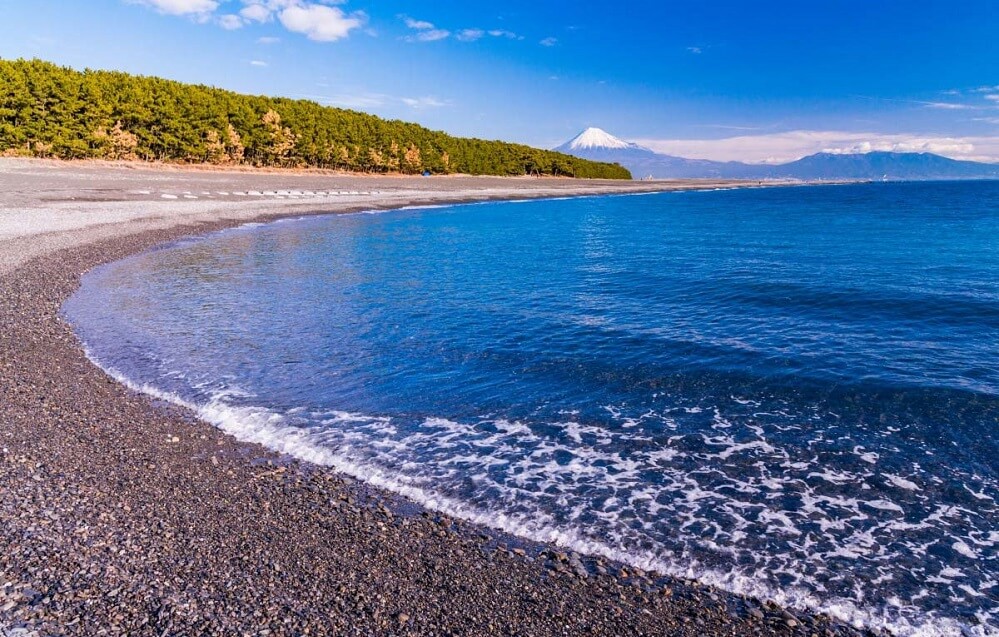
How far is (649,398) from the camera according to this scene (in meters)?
12.4

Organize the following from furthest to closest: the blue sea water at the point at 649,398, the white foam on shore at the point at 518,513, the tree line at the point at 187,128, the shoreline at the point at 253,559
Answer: the tree line at the point at 187,128 < the blue sea water at the point at 649,398 < the white foam on shore at the point at 518,513 < the shoreline at the point at 253,559

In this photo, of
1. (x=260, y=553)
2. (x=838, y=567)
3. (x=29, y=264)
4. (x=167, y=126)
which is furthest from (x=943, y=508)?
(x=167, y=126)

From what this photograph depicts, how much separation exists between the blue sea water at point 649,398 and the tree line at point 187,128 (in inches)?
2297

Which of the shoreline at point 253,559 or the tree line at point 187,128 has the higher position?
the tree line at point 187,128

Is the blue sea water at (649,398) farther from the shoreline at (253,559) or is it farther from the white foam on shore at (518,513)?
the shoreline at (253,559)

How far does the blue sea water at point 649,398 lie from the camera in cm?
744

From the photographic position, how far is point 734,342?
16.5 m

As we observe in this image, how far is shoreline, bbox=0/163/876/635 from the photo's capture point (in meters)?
5.54

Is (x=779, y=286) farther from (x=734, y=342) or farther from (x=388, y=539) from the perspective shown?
(x=388, y=539)

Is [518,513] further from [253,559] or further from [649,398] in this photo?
[649,398]

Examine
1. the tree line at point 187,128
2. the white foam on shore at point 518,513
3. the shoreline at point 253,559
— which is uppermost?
the tree line at point 187,128

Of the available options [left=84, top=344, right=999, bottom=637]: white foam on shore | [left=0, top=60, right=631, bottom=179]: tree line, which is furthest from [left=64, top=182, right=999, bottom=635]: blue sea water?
[left=0, top=60, right=631, bottom=179]: tree line

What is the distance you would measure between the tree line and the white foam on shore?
7501 centimetres

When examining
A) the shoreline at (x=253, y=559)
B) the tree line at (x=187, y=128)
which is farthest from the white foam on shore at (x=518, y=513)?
the tree line at (x=187, y=128)
